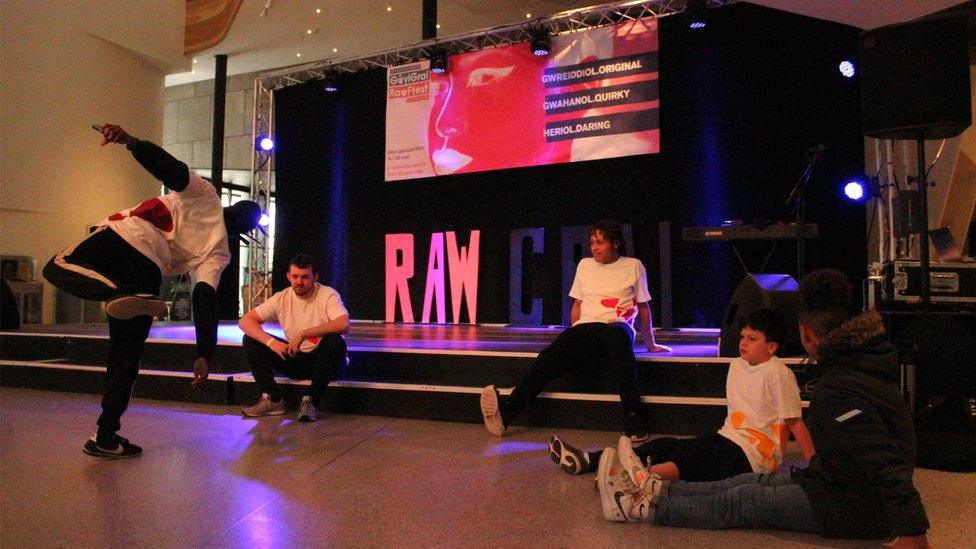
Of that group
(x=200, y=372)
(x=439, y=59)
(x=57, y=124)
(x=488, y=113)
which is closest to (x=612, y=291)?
(x=200, y=372)

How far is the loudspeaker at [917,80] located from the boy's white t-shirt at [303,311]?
2981 mm

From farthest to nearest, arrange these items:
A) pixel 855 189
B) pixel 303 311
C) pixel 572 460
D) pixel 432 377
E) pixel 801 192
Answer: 1. pixel 855 189
2. pixel 801 192
3. pixel 432 377
4. pixel 303 311
5. pixel 572 460

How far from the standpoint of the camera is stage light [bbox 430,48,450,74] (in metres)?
6.88

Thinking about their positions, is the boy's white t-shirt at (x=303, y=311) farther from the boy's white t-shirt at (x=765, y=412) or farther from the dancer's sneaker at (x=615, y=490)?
the boy's white t-shirt at (x=765, y=412)

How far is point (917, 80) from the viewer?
2.92m

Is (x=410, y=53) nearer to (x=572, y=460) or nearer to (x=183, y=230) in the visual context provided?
(x=183, y=230)

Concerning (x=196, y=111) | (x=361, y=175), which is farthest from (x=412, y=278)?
(x=196, y=111)

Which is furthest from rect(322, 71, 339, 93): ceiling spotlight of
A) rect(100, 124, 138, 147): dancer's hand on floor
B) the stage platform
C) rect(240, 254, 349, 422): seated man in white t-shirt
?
rect(100, 124, 138, 147): dancer's hand on floor

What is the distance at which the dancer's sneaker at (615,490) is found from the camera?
186 centimetres

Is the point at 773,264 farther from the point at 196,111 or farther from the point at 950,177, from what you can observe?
the point at 196,111

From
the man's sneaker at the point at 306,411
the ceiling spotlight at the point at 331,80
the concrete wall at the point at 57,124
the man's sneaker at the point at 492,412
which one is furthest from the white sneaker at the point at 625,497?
the concrete wall at the point at 57,124

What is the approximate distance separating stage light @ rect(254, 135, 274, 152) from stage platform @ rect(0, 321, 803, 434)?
147 inches

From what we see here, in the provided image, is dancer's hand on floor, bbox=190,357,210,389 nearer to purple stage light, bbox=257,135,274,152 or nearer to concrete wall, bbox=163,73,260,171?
purple stage light, bbox=257,135,274,152

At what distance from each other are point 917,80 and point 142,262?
355 centimetres
